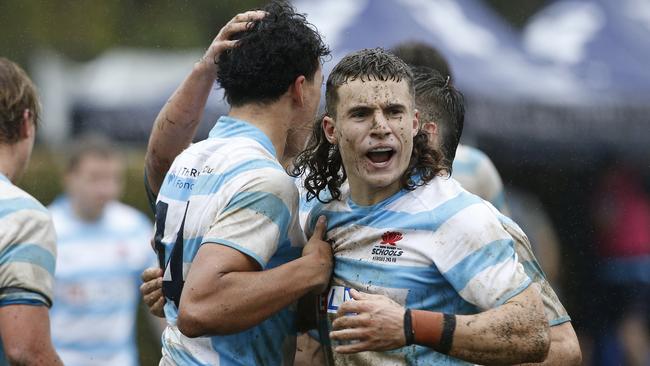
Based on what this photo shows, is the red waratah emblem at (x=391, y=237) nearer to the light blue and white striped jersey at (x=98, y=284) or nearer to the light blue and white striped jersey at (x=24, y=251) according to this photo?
the light blue and white striped jersey at (x=24, y=251)

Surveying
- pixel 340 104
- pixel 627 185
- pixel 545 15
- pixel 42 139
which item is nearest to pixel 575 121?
pixel 627 185

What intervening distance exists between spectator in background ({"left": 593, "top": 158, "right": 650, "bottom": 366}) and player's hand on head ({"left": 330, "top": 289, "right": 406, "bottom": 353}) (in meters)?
7.03

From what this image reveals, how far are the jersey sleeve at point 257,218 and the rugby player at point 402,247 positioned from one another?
0.24 m

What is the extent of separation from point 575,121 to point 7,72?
278 inches

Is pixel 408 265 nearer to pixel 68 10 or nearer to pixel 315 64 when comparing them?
pixel 315 64

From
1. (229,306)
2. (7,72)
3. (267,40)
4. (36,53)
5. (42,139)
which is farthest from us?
(36,53)

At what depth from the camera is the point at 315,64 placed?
4.52 metres

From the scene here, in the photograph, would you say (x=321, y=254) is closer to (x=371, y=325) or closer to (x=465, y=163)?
(x=371, y=325)

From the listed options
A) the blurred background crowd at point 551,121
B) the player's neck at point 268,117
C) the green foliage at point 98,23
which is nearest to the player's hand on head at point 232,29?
the player's neck at point 268,117

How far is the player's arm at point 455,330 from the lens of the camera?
3781 mm

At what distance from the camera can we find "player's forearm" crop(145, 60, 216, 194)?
4926mm

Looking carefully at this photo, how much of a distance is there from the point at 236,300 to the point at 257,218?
29cm

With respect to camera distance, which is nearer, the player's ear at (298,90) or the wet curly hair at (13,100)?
the player's ear at (298,90)

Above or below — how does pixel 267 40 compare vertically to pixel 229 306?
above
